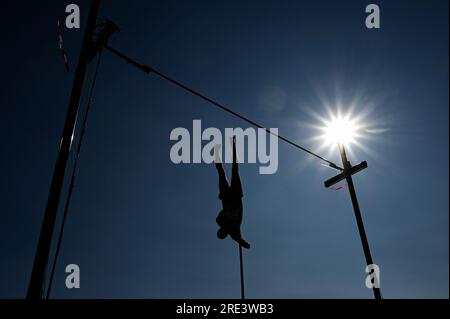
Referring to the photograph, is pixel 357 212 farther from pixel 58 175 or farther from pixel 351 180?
pixel 58 175

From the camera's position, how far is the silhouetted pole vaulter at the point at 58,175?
2994mm

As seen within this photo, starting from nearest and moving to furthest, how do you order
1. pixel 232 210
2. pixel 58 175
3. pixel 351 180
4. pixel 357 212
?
1. pixel 58 175
2. pixel 232 210
3. pixel 357 212
4. pixel 351 180

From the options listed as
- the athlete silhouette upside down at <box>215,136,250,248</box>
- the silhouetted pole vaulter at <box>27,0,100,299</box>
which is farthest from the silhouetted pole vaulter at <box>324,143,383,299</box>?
the silhouetted pole vaulter at <box>27,0,100,299</box>

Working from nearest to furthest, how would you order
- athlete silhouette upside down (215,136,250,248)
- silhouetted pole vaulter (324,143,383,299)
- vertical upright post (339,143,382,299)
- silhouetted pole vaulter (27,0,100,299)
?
1. silhouetted pole vaulter (27,0,100,299)
2. athlete silhouette upside down (215,136,250,248)
3. vertical upright post (339,143,382,299)
4. silhouetted pole vaulter (324,143,383,299)

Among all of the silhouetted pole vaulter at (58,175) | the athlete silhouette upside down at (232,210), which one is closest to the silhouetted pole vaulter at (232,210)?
the athlete silhouette upside down at (232,210)

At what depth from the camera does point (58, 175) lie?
11.2 ft

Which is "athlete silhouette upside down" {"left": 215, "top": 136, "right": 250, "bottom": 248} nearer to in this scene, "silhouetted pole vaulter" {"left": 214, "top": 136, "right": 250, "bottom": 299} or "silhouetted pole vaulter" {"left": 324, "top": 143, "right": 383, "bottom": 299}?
"silhouetted pole vaulter" {"left": 214, "top": 136, "right": 250, "bottom": 299}

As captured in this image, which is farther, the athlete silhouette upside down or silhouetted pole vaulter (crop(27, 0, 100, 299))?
the athlete silhouette upside down

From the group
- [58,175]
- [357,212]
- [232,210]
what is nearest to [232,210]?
[232,210]

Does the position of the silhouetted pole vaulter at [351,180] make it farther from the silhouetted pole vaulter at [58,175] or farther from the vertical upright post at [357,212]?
the silhouetted pole vaulter at [58,175]

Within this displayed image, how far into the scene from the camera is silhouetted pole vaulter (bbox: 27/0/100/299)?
9.82ft

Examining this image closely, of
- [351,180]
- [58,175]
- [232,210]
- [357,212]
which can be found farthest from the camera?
[351,180]

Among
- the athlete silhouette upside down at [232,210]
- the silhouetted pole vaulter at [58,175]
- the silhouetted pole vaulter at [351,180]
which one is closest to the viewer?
the silhouetted pole vaulter at [58,175]
